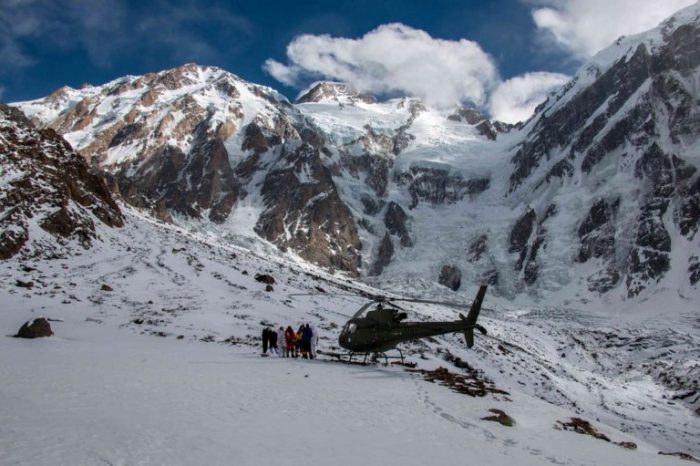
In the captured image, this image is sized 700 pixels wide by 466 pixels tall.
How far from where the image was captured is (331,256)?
190 metres

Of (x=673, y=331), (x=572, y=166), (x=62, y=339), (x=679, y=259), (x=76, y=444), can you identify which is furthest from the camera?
(x=572, y=166)

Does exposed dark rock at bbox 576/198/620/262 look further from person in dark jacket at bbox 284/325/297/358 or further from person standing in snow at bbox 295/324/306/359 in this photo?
person in dark jacket at bbox 284/325/297/358

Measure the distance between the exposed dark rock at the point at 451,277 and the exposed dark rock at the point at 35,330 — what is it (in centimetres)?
14941

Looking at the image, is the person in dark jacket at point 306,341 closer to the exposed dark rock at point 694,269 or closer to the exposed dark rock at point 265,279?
the exposed dark rock at point 265,279

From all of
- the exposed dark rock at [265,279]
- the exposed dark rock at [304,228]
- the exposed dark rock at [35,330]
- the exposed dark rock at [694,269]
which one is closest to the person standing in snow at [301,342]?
the exposed dark rock at [35,330]

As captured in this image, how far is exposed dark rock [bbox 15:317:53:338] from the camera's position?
24.4 metres

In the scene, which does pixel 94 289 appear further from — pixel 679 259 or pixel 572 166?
pixel 572 166

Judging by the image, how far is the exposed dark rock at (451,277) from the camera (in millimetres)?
169250

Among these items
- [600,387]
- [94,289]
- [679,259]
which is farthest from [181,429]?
[679,259]

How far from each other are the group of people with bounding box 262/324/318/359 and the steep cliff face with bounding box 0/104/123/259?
32.4 m

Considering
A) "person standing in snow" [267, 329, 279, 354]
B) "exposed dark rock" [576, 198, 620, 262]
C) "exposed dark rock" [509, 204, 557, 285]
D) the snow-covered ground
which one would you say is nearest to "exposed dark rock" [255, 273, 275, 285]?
the snow-covered ground

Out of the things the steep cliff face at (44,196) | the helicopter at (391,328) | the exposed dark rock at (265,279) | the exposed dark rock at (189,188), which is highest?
the exposed dark rock at (189,188)

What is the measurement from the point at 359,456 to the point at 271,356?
17.0 meters

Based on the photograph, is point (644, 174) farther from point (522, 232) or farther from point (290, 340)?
point (290, 340)
